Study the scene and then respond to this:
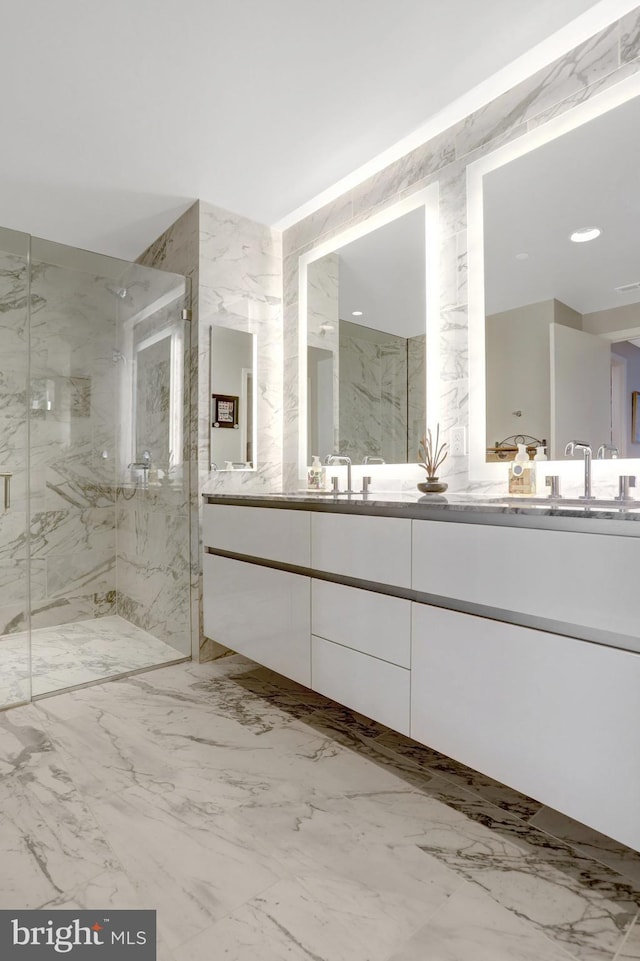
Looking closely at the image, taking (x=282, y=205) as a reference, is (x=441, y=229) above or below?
below

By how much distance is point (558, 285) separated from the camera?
1928 mm

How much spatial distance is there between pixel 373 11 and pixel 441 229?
0.79 metres

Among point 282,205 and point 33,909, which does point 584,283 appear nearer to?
point 282,205

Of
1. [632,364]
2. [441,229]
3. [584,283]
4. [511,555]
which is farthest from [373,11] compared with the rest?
[511,555]

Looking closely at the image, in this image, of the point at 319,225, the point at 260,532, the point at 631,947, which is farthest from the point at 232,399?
the point at 631,947

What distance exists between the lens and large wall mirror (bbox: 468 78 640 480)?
1737 mm

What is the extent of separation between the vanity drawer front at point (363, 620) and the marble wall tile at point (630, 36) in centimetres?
186

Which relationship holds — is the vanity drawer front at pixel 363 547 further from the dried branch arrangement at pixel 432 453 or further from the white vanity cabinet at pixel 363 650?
the dried branch arrangement at pixel 432 453

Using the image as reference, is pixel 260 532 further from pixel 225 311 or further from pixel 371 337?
pixel 225 311

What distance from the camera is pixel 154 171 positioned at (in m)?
2.48

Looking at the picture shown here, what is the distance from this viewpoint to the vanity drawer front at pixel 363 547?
1.61 metres

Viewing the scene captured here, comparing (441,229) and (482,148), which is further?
(441,229)

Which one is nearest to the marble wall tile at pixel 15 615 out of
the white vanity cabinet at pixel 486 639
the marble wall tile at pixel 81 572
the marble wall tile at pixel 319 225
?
the marble wall tile at pixel 81 572

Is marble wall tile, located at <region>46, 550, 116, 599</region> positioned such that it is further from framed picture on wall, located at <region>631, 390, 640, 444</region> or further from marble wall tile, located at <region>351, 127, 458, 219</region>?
framed picture on wall, located at <region>631, 390, 640, 444</region>
